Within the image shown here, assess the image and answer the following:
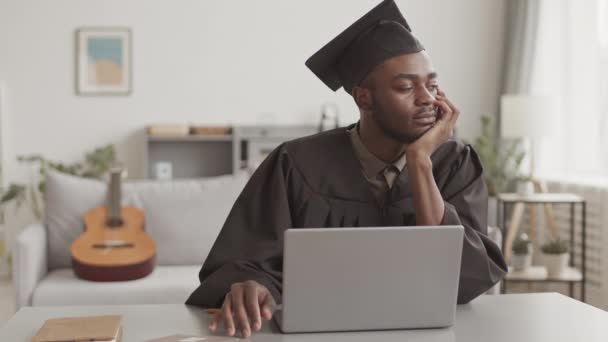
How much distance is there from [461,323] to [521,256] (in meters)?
3.26

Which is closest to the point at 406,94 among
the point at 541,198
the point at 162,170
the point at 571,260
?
the point at 541,198

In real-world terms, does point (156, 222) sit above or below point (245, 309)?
below

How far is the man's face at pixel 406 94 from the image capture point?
1514 millimetres

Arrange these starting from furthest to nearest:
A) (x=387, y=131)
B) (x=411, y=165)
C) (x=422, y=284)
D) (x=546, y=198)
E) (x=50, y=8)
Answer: (x=50, y=8)
(x=546, y=198)
(x=387, y=131)
(x=411, y=165)
(x=422, y=284)

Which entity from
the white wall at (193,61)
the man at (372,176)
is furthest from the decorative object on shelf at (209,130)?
the man at (372,176)

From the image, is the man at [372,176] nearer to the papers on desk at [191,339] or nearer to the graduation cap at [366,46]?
the graduation cap at [366,46]

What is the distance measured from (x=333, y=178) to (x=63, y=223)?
2.31 meters

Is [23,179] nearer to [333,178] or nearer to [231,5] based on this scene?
[231,5]

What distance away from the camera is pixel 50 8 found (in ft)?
18.9

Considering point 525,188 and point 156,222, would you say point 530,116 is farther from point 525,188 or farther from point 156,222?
point 156,222

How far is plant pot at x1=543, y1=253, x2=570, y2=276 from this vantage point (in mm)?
4293

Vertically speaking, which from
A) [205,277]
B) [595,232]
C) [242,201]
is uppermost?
[242,201]

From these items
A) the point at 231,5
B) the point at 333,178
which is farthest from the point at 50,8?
the point at 333,178

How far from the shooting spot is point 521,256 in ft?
14.2
